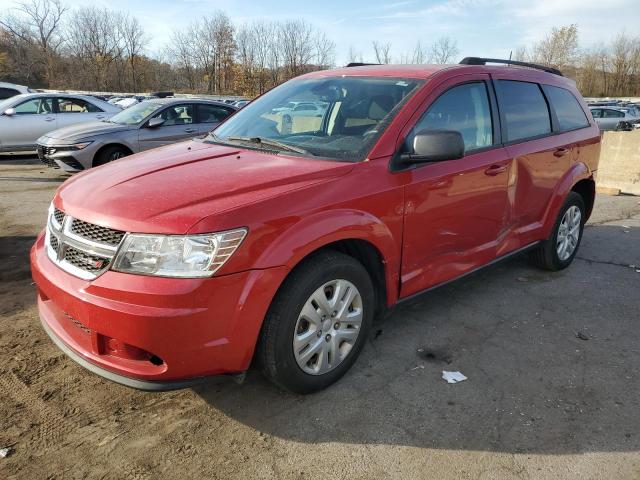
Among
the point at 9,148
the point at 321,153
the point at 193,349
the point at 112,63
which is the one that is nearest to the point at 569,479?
the point at 193,349

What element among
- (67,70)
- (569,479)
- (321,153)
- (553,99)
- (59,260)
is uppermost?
(67,70)

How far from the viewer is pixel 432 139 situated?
2.85m

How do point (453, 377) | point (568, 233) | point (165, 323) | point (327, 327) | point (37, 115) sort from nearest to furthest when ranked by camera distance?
1. point (165, 323)
2. point (327, 327)
3. point (453, 377)
4. point (568, 233)
5. point (37, 115)

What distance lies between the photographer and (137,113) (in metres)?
9.72

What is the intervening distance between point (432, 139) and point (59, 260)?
82.9 inches

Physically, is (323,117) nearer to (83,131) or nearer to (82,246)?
(82,246)

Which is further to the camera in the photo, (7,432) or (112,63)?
(112,63)

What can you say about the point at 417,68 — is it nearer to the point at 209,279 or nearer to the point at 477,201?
the point at 477,201

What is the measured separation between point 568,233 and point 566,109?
3.87 ft

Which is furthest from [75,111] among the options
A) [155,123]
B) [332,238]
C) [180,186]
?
[332,238]

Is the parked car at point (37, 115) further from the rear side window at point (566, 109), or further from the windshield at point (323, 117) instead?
Result: the rear side window at point (566, 109)

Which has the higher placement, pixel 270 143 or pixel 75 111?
pixel 75 111

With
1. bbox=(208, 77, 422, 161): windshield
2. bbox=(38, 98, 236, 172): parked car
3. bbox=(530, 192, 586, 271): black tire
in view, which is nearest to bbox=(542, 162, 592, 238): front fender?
bbox=(530, 192, 586, 271): black tire

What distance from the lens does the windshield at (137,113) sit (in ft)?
31.0
